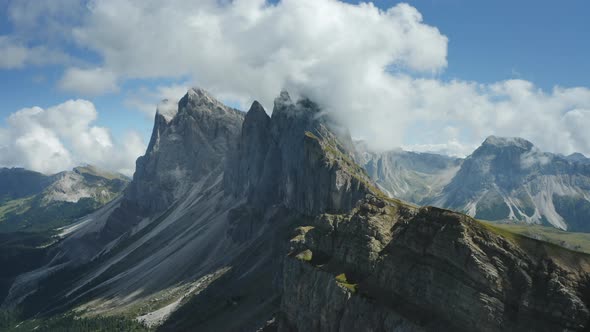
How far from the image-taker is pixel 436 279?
Answer: 6606cm

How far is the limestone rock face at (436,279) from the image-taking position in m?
56.0

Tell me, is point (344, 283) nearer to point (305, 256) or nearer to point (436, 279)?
point (305, 256)

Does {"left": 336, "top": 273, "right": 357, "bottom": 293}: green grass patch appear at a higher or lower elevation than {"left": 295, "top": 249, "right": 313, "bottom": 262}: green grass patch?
lower

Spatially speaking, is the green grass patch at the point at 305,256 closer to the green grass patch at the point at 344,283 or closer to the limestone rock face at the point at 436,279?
the limestone rock face at the point at 436,279

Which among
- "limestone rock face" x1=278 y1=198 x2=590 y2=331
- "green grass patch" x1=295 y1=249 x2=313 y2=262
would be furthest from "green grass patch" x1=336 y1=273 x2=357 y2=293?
"green grass patch" x1=295 y1=249 x2=313 y2=262

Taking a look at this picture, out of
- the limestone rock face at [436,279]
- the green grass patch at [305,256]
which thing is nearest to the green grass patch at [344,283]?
the limestone rock face at [436,279]

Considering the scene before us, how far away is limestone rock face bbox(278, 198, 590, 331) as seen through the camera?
184 feet

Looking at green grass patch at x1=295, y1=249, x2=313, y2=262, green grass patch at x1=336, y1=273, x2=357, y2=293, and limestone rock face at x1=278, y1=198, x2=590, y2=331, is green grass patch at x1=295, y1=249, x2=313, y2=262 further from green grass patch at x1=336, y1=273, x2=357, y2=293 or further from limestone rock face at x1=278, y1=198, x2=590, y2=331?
green grass patch at x1=336, y1=273, x2=357, y2=293

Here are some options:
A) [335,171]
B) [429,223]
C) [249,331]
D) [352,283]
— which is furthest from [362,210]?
[335,171]

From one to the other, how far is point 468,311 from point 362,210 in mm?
36829

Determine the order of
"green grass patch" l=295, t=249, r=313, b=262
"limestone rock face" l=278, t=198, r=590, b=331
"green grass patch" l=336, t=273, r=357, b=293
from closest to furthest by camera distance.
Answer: "limestone rock face" l=278, t=198, r=590, b=331
"green grass patch" l=336, t=273, r=357, b=293
"green grass patch" l=295, t=249, r=313, b=262

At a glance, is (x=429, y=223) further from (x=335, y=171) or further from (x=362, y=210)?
(x=335, y=171)

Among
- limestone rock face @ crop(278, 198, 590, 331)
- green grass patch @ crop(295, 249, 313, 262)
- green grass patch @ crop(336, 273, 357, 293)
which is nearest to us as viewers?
limestone rock face @ crop(278, 198, 590, 331)

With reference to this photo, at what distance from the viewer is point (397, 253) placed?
75562mm
